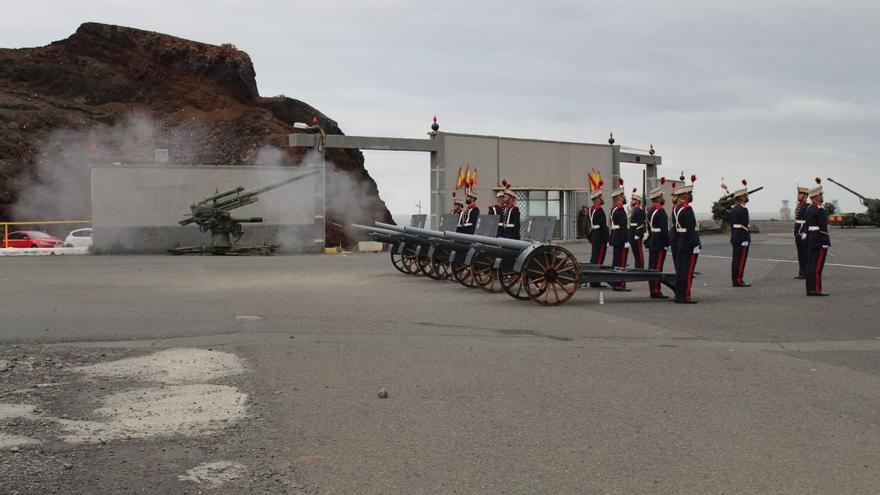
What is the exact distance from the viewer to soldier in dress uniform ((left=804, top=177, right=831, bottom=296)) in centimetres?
1485

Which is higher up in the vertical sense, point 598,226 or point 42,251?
point 598,226

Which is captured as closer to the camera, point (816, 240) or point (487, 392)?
point (487, 392)

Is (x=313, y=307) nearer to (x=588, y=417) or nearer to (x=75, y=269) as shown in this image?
(x=588, y=417)

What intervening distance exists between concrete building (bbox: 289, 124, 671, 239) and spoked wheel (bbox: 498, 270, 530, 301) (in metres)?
16.1

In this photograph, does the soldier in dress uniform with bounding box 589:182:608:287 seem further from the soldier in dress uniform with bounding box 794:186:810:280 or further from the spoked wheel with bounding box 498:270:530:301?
the soldier in dress uniform with bounding box 794:186:810:280

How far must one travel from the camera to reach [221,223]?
28.9 metres

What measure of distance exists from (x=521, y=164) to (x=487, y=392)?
31029 mm

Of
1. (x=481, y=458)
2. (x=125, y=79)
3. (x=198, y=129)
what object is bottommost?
(x=481, y=458)

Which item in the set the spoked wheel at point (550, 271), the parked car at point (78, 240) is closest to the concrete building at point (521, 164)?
the parked car at point (78, 240)

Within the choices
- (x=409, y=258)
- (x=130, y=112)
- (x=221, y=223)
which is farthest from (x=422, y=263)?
(x=130, y=112)

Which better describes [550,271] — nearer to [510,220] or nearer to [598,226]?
[598,226]

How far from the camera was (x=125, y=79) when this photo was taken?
6109 centimetres

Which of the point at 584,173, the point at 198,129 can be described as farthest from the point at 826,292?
the point at 198,129

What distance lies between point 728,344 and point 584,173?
101ft
